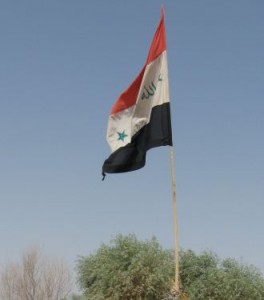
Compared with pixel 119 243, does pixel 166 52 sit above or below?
above

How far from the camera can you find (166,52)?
1335 centimetres

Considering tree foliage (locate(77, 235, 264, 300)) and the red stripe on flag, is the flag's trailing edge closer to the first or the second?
the red stripe on flag

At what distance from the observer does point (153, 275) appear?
44812mm

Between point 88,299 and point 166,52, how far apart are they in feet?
125

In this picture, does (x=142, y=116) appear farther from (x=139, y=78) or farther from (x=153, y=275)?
(x=153, y=275)

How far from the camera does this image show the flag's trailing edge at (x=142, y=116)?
12893 millimetres

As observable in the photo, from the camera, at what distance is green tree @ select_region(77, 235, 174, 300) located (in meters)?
44.7

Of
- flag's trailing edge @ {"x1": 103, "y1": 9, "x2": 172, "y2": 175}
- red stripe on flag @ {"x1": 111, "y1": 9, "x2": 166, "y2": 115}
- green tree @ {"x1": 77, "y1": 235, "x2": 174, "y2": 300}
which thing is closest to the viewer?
flag's trailing edge @ {"x1": 103, "y1": 9, "x2": 172, "y2": 175}

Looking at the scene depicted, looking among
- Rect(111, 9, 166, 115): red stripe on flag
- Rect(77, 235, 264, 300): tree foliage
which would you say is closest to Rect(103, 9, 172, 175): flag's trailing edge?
Rect(111, 9, 166, 115): red stripe on flag

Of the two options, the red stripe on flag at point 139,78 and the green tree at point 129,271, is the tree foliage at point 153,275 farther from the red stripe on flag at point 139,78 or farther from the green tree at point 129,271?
the red stripe on flag at point 139,78

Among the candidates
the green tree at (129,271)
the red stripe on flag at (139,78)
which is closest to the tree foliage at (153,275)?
the green tree at (129,271)

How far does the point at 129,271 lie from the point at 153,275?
2.07 meters

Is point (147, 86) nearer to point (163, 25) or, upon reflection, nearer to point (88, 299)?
point (163, 25)

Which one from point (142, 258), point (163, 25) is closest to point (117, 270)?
point (142, 258)
